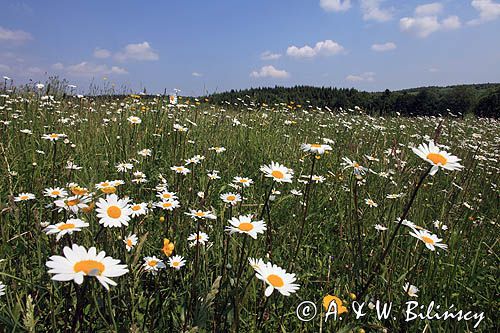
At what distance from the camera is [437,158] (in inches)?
45.1

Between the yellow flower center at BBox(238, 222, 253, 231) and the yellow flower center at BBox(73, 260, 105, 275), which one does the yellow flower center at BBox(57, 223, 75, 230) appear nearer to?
the yellow flower center at BBox(73, 260, 105, 275)

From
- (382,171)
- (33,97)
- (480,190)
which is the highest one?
(33,97)

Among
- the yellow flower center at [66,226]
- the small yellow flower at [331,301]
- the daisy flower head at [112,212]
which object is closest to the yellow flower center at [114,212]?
the daisy flower head at [112,212]

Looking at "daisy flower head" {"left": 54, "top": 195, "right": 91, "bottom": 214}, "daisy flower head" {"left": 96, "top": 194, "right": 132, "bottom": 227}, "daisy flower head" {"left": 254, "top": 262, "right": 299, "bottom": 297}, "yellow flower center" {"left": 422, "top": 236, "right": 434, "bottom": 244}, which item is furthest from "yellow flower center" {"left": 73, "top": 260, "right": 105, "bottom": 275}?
"yellow flower center" {"left": 422, "top": 236, "right": 434, "bottom": 244}

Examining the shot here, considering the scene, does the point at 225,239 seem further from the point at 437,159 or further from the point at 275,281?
the point at 437,159

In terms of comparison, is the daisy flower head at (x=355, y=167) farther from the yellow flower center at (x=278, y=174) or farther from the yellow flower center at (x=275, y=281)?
the yellow flower center at (x=275, y=281)

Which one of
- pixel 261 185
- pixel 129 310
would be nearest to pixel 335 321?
pixel 129 310

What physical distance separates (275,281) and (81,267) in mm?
564

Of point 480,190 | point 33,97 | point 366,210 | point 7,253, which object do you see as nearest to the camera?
point 7,253

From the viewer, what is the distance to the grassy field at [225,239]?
3.89 ft

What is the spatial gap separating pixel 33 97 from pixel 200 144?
337 cm

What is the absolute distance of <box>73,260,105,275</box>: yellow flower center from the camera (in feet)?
2.41

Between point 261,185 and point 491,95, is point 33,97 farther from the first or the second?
point 491,95

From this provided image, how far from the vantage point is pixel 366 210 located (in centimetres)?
249
